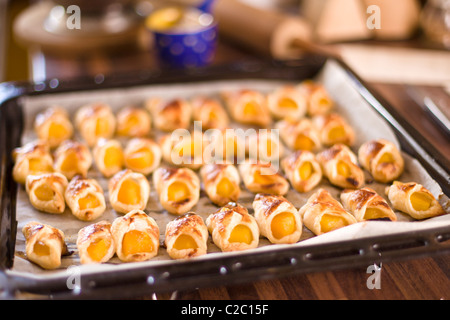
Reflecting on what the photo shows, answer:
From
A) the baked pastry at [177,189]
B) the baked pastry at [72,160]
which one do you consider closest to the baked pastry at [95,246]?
the baked pastry at [177,189]

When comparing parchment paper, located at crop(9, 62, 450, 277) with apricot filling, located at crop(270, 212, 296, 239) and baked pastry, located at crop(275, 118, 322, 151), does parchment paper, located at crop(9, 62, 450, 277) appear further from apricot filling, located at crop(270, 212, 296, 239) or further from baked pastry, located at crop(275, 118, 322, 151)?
baked pastry, located at crop(275, 118, 322, 151)

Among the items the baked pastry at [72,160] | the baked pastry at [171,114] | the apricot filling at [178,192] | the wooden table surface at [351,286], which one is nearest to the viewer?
the wooden table surface at [351,286]

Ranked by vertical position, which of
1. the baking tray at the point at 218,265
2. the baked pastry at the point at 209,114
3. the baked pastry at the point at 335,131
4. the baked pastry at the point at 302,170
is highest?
the baked pastry at the point at 209,114

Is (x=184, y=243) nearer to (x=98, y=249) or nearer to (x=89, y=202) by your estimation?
(x=98, y=249)

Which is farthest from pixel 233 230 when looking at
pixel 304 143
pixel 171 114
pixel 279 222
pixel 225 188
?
pixel 171 114

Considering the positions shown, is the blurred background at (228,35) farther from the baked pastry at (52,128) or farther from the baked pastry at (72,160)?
the baked pastry at (72,160)
